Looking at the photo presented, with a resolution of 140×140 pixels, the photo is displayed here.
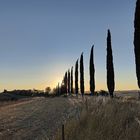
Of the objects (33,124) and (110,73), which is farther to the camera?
(110,73)

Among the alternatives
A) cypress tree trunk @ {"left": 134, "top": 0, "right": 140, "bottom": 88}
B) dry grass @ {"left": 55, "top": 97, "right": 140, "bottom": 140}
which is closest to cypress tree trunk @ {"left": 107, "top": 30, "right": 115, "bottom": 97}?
cypress tree trunk @ {"left": 134, "top": 0, "right": 140, "bottom": 88}

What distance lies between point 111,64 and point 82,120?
31.1m

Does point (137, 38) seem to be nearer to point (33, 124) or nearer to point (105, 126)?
point (33, 124)

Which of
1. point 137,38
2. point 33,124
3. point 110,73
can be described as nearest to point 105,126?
point 33,124

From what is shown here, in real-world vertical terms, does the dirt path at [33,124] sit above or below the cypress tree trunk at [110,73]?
below

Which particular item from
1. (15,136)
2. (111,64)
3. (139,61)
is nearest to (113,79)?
(111,64)

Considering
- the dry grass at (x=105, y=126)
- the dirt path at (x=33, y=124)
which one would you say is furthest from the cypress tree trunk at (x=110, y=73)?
the dry grass at (x=105, y=126)

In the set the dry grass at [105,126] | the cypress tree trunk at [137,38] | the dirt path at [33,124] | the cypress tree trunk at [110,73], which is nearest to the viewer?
the dry grass at [105,126]

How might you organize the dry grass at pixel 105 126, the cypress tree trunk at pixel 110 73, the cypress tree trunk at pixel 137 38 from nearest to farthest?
the dry grass at pixel 105 126, the cypress tree trunk at pixel 137 38, the cypress tree trunk at pixel 110 73

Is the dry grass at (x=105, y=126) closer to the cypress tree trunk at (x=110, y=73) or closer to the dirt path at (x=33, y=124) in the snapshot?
the dirt path at (x=33, y=124)

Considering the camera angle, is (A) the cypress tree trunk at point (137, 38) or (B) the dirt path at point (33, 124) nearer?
(B) the dirt path at point (33, 124)

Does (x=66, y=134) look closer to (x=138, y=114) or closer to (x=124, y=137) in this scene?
(x=124, y=137)

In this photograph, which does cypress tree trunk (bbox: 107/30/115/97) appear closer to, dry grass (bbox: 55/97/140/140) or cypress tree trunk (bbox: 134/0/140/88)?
cypress tree trunk (bbox: 134/0/140/88)

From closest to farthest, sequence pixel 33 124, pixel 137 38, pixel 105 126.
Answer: pixel 105 126 → pixel 33 124 → pixel 137 38
